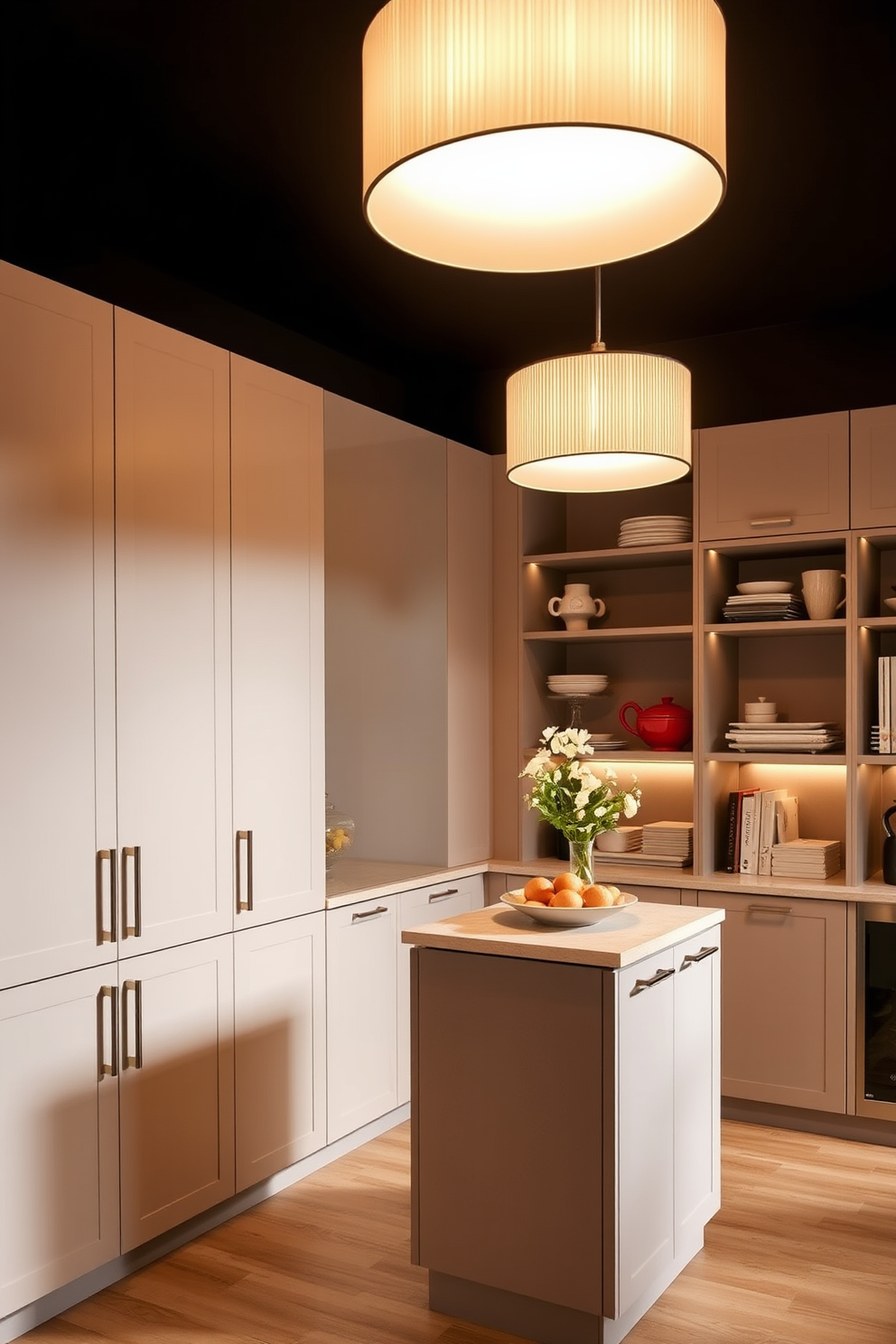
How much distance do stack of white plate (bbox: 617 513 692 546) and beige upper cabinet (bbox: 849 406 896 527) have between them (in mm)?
644

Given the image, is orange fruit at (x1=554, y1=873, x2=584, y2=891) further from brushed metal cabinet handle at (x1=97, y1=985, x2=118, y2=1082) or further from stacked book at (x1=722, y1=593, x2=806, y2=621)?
stacked book at (x1=722, y1=593, x2=806, y2=621)

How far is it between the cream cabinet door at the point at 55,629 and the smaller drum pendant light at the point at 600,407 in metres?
1.04

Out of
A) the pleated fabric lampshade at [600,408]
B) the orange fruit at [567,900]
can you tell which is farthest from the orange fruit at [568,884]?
the pleated fabric lampshade at [600,408]

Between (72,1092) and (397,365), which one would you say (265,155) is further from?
(72,1092)

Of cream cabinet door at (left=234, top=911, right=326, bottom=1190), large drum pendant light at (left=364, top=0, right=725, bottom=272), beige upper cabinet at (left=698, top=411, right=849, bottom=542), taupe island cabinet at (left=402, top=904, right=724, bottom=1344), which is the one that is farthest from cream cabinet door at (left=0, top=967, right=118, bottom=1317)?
beige upper cabinet at (left=698, top=411, right=849, bottom=542)

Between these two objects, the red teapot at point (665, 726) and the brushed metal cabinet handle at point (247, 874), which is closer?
the brushed metal cabinet handle at point (247, 874)

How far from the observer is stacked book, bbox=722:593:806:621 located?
4184mm

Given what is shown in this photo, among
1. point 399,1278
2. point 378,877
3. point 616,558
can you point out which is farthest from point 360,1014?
point 616,558

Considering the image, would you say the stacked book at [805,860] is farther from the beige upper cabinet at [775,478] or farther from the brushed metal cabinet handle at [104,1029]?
the brushed metal cabinet handle at [104,1029]

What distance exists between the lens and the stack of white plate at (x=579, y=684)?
4.67 meters

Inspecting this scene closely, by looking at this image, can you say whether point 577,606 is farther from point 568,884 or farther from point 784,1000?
point 568,884

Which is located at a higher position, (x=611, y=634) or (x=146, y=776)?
(x=611, y=634)

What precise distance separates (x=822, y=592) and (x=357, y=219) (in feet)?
6.75

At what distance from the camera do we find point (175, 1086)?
9.88 ft
